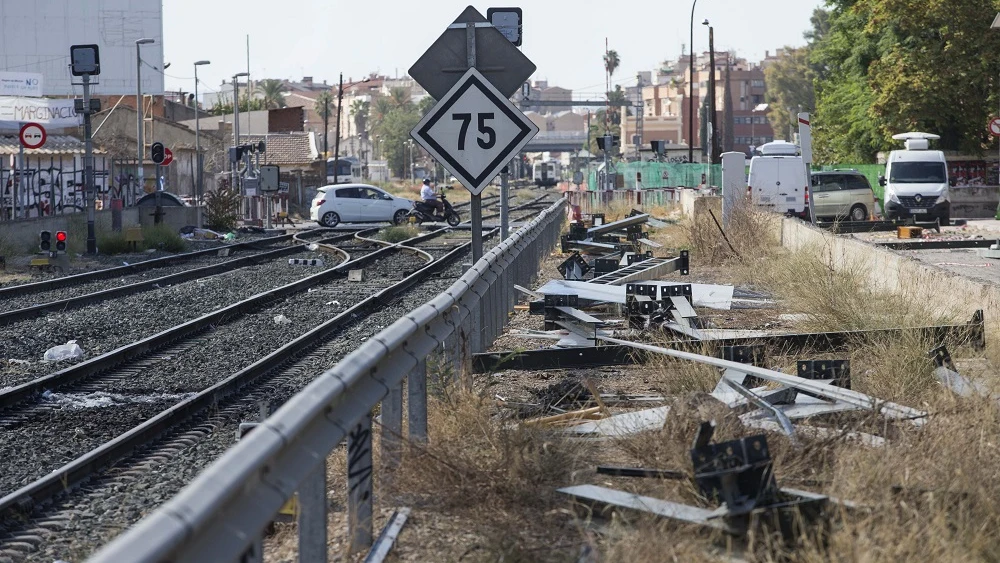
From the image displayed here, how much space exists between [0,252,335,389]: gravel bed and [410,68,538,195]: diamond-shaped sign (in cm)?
460

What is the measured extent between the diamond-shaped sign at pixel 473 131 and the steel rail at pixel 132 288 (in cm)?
845

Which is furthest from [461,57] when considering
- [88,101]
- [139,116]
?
Answer: [139,116]

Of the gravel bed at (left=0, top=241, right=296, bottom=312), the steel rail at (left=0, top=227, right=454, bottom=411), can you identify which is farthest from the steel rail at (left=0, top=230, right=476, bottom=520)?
the gravel bed at (left=0, top=241, right=296, bottom=312)

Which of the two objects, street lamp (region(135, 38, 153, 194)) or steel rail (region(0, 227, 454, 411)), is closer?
steel rail (region(0, 227, 454, 411))

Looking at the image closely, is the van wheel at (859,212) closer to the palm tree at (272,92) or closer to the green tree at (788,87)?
the palm tree at (272,92)

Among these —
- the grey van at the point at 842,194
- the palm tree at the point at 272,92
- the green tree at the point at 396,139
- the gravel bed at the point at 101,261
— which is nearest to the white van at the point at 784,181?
the grey van at the point at 842,194

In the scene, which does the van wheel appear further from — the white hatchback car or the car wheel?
the car wheel

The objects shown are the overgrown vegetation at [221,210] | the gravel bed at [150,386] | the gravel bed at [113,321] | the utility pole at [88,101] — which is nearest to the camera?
the gravel bed at [150,386]

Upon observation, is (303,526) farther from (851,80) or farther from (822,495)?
(851,80)

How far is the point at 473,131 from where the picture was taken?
10.3 metres

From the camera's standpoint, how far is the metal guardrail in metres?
3.01

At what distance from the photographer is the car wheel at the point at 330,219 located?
48219 millimetres

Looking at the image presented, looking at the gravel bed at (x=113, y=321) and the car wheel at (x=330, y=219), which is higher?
the car wheel at (x=330, y=219)

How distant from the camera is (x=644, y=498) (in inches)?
209
